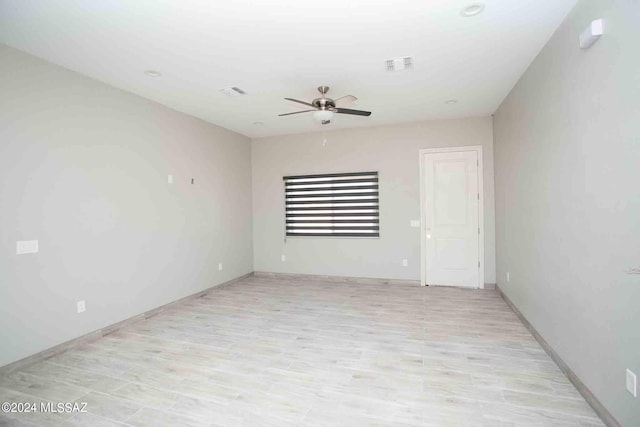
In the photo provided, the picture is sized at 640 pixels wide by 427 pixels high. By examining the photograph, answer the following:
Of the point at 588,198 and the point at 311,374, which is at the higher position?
the point at 588,198

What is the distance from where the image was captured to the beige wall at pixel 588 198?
171 cm

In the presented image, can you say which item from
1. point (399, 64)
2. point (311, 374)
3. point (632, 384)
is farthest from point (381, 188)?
point (632, 384)

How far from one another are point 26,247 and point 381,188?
4.75 meters

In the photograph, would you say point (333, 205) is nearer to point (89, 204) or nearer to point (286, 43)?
point (286, 43)

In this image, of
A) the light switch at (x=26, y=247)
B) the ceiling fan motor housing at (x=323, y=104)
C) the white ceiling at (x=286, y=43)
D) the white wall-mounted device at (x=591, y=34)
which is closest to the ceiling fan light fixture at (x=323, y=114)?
the ceiling fan motor housing at (x=323, y=104)

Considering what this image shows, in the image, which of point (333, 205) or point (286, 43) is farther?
point (333, 205)

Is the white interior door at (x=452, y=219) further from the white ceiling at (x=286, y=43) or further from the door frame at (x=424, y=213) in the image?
the white ceiling at (x=286, y=43)

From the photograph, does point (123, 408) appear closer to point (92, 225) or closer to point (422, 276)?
point (92, 225)

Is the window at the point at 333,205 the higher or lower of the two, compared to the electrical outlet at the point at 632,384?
higher

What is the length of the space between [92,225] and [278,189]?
3379mm

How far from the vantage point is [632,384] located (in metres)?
1.70

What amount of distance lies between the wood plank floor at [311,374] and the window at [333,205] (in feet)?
6.44

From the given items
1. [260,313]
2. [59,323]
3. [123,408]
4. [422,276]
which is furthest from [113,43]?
[422,276]

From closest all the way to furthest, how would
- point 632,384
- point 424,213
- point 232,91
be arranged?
point 632,384 → point 232,91 → point 424,213
